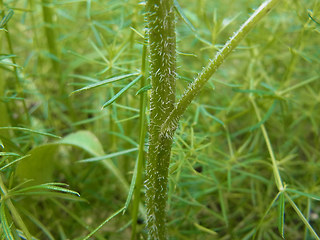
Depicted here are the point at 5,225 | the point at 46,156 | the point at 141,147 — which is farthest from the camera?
the point at 46,156

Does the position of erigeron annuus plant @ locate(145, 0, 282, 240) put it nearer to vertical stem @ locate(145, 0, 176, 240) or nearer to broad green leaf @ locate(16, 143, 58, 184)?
vertical stem @ locate(145, 0, 176, 240)

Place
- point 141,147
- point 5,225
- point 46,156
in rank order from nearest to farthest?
point 5,225, point 141,147, point 46,156

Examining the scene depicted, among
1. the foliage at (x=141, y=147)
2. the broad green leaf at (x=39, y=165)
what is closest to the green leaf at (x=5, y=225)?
the foliage at (x=141, y=147)

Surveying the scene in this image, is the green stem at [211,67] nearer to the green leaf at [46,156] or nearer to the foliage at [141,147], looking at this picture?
the foliage at [141,147]

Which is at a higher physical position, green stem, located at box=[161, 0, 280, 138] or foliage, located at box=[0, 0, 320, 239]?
green stem, located at box=[161, 0, 280, 138]

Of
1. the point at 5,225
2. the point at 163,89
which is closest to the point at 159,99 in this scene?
the point at 163,89

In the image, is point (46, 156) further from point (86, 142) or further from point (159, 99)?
point (159, 99)

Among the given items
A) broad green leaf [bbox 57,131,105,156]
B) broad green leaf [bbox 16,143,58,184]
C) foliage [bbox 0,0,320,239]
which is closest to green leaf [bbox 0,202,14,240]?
foliage [bbox 0,0,320,239]
